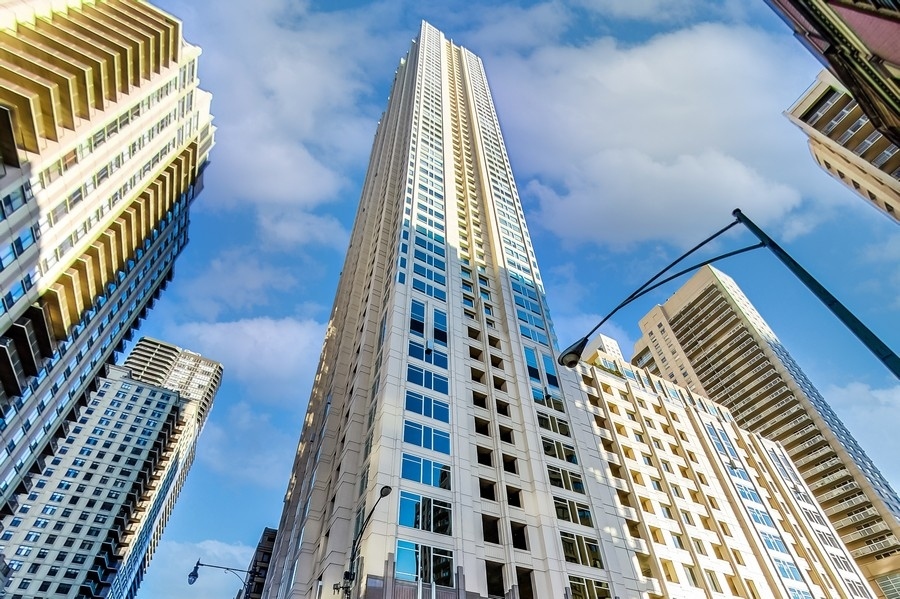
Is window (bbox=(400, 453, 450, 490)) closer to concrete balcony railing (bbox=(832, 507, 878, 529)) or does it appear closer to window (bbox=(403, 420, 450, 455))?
window (bbox=(403, 420, 450, 455))

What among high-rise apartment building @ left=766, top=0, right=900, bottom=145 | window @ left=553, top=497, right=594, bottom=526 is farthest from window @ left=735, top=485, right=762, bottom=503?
high-rise apartment building @ left=766, top=0, right=900, bottom=145

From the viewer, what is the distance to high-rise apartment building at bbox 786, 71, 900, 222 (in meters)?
63.8

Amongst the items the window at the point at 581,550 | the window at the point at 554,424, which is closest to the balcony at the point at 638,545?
the window at the point at 581,550

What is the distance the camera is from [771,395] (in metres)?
100

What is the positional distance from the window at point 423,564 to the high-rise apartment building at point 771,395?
79.4 metres

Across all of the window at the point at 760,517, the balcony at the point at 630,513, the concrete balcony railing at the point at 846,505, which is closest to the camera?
the balcony at the point at 630,513

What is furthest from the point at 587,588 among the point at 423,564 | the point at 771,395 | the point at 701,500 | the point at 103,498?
the point at 103,498

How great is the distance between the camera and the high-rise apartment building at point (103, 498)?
88.7 meters

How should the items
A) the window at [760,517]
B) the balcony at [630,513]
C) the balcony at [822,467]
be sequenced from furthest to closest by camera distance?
the balcony at [822,467] < the window at [760,517] < the balcony at [630,513]

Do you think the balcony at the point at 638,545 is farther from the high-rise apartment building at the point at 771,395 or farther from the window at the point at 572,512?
the high-rise apartment building at the point at 771,395

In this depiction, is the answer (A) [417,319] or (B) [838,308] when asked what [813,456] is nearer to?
(A) [417,319]

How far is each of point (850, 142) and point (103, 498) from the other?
478ft

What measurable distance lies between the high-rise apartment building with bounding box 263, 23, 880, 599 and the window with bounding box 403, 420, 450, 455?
4.8 inches

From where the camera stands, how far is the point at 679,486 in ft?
173
